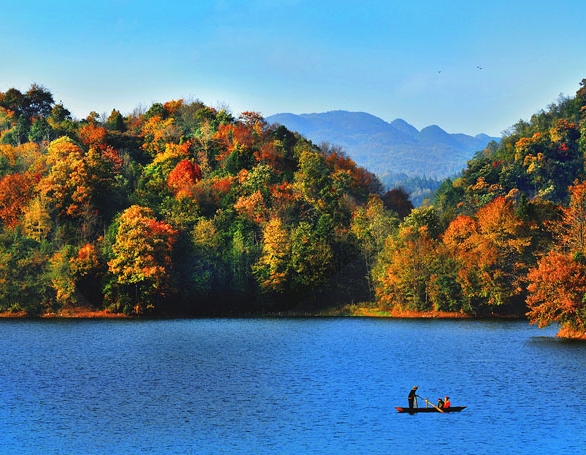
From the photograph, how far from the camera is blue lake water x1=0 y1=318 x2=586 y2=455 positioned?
3381 centimetres

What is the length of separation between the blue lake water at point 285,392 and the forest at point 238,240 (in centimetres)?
1885

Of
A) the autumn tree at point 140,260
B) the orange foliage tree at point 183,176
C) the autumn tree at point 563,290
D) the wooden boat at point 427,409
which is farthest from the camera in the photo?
the orange foliage tree at point 183,176

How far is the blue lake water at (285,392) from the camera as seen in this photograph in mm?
33812

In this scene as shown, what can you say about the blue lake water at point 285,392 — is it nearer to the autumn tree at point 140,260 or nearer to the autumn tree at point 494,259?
the autumn tree at point 494,259

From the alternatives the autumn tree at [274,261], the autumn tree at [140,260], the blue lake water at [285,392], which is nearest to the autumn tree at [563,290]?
the blue lake water at [285,392]

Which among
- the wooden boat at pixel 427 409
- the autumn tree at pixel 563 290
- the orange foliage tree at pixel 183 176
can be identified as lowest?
the wooden boat at pixel 427 409

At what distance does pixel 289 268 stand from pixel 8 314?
109 ft

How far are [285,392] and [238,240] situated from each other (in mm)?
59670

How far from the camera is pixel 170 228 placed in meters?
98.4

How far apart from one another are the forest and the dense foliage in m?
0.18

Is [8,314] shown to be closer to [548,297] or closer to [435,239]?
[435,239]

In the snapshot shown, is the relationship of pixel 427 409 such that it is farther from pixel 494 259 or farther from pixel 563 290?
pixel 494 259

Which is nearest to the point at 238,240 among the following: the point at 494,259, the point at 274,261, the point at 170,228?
the point at 274,261

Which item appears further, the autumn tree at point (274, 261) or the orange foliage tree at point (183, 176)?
the orange foliage tree at point (183, 176)
